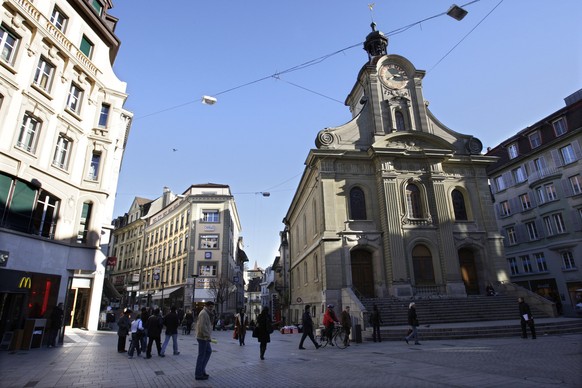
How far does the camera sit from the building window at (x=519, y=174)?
34.3 meters

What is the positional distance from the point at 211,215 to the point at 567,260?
38.5 meters

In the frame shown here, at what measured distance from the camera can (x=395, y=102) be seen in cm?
2958

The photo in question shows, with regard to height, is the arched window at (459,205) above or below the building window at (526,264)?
above

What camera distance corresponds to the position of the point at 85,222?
18.6 m

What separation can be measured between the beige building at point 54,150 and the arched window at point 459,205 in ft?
81.7

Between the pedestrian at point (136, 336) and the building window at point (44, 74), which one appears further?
the building window at point (44, 74)

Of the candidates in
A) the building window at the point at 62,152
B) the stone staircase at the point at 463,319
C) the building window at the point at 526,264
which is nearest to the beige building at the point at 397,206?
the stone staircase at the point at 463,319

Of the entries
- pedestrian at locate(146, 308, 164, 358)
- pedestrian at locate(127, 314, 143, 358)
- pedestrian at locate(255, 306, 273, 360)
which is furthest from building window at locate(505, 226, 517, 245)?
pedestrian at locate(127, 314, 143, 358)

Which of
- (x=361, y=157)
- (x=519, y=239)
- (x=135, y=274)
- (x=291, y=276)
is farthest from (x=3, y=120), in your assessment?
(x=135, y=274)

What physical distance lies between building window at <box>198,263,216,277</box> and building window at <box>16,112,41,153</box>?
30.7 m

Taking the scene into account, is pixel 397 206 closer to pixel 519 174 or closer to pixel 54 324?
pixel 519 174

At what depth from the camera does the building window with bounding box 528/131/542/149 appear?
32.5 metres

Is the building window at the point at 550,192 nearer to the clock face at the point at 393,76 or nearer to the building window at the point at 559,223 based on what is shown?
the building window at the point at 559,223

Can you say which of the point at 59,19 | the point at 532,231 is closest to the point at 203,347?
the point at 59,19
